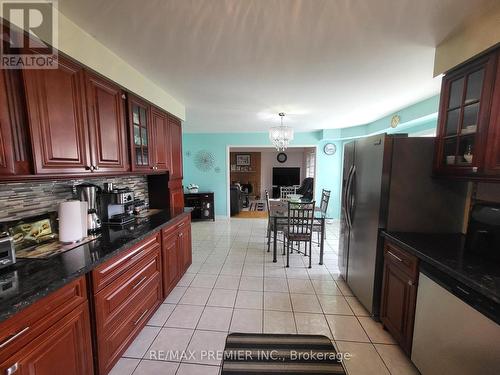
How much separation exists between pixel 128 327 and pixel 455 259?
2.30 metres

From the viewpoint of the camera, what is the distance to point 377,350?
1673 mm

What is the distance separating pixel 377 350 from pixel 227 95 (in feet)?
9.92

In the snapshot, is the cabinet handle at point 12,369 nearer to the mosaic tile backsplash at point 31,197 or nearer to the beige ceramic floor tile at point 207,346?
the mosaic tile backsplash at point 31,197

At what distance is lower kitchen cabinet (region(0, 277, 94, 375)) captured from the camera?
0.87m

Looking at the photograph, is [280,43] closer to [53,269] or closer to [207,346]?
[53,269]

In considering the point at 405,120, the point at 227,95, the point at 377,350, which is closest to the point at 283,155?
the point at 405,120

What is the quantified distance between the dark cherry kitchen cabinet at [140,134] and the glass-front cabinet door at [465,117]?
8.98 ft

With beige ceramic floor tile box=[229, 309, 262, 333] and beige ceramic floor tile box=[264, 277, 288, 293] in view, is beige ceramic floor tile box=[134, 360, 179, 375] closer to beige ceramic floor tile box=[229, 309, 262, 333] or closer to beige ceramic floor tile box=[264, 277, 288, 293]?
beige ceramic floor tile box=[229, 309, 262, 333]

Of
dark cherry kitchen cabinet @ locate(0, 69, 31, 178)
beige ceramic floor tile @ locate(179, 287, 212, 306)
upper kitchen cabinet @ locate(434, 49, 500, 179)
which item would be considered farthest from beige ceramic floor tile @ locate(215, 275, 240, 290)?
upper kitchen cabinet @ locate(434, 49, 500, 179)

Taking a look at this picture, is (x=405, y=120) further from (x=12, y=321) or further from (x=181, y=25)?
(x=12, y=321)

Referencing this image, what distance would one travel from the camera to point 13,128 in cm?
115

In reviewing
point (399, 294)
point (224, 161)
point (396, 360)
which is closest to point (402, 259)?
point (399, 294)

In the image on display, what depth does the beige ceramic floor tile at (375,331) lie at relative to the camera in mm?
1770

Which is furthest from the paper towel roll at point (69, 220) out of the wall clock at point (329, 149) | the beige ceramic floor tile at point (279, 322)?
the wall clock at point (329, 149)
